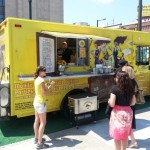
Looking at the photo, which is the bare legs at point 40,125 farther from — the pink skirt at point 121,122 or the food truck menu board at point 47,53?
the pink skirt at point 121,122

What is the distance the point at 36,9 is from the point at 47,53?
1319 inches

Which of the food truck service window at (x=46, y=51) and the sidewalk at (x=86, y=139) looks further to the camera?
the food truck service window at (x=46, y=51)

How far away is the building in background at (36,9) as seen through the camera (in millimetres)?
36281

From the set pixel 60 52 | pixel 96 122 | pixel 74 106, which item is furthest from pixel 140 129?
pixel 60 52

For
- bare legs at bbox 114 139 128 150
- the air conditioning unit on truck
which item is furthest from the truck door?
bare legs at bbox 114 139 128 150

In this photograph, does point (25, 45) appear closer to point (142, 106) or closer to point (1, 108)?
point (1, 108)

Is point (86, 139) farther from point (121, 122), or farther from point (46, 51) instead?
point (46, 51)

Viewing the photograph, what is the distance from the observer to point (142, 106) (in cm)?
905

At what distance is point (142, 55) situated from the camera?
929 centimetres

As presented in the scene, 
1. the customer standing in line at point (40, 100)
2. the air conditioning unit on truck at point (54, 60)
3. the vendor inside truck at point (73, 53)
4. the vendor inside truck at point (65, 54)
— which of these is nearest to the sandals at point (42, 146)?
the customer standing in line at point (40, 100)

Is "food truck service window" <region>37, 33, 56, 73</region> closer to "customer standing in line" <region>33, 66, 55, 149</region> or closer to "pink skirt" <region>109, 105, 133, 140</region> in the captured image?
"customer standing in line" <region>33, 66, 55, 149</region>

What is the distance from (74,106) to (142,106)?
3.53 metres

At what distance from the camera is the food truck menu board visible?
6301mm

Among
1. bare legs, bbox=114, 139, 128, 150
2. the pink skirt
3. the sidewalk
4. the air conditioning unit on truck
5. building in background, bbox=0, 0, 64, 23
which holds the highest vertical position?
building in background, bbox=0, 0, 64, 23
